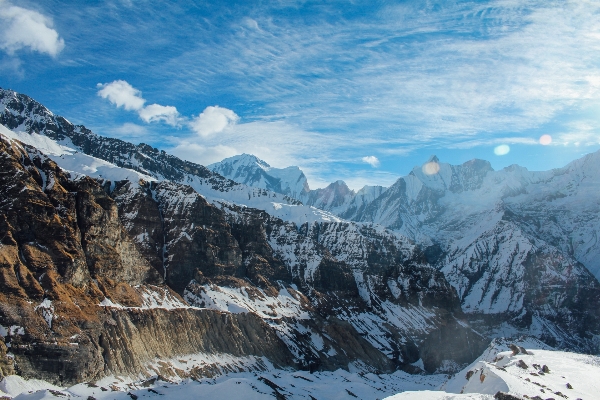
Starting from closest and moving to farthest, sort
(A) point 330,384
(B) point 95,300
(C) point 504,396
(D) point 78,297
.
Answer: (C) point 504,396 < (D) point 78,297 < (A) point 330,384 < (B) point 95,300

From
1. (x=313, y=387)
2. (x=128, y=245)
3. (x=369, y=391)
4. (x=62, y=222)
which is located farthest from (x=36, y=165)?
(x=369, y=391)

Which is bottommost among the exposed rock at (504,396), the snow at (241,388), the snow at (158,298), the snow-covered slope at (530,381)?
the snow at (241,388)

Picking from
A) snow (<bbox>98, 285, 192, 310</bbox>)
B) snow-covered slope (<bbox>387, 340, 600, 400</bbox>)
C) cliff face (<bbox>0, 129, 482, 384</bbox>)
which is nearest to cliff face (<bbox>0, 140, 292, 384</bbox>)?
cliff face (<bbox>0, 129, 482, 384</bbox>)

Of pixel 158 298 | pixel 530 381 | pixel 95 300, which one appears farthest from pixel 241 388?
pixel 158 298

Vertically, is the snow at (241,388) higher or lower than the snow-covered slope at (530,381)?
lower

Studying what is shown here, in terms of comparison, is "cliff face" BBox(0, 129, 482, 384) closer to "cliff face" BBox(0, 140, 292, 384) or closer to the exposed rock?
"cliff face" BBox(0, 140, 292, 384)

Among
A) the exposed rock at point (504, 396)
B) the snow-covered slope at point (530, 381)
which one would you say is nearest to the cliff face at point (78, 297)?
the snow-covered slope at point (530, 381)

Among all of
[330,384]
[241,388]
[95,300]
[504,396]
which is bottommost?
[330,384]

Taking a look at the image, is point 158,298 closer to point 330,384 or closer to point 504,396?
point 330,384

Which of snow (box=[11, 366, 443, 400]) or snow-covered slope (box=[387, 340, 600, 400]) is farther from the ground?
snow-covered slope (box=[387, 340, 600, 400])

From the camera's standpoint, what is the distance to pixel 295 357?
7229 inches

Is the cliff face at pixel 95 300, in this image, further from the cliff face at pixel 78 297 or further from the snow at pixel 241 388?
the snow at pixel 241 388

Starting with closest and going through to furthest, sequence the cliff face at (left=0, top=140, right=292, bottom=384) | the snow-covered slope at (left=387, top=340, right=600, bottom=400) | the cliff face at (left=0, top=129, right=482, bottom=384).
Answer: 1. the snow-covered slope at (left=387, top=340, right=600, bottom=400)
2. the cliff face at (left=0, top=140, right=292, bottom=384)
3. the cliff face at (left=0, top=129, right=482, bottom=384)

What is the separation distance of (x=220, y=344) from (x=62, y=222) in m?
60.9
